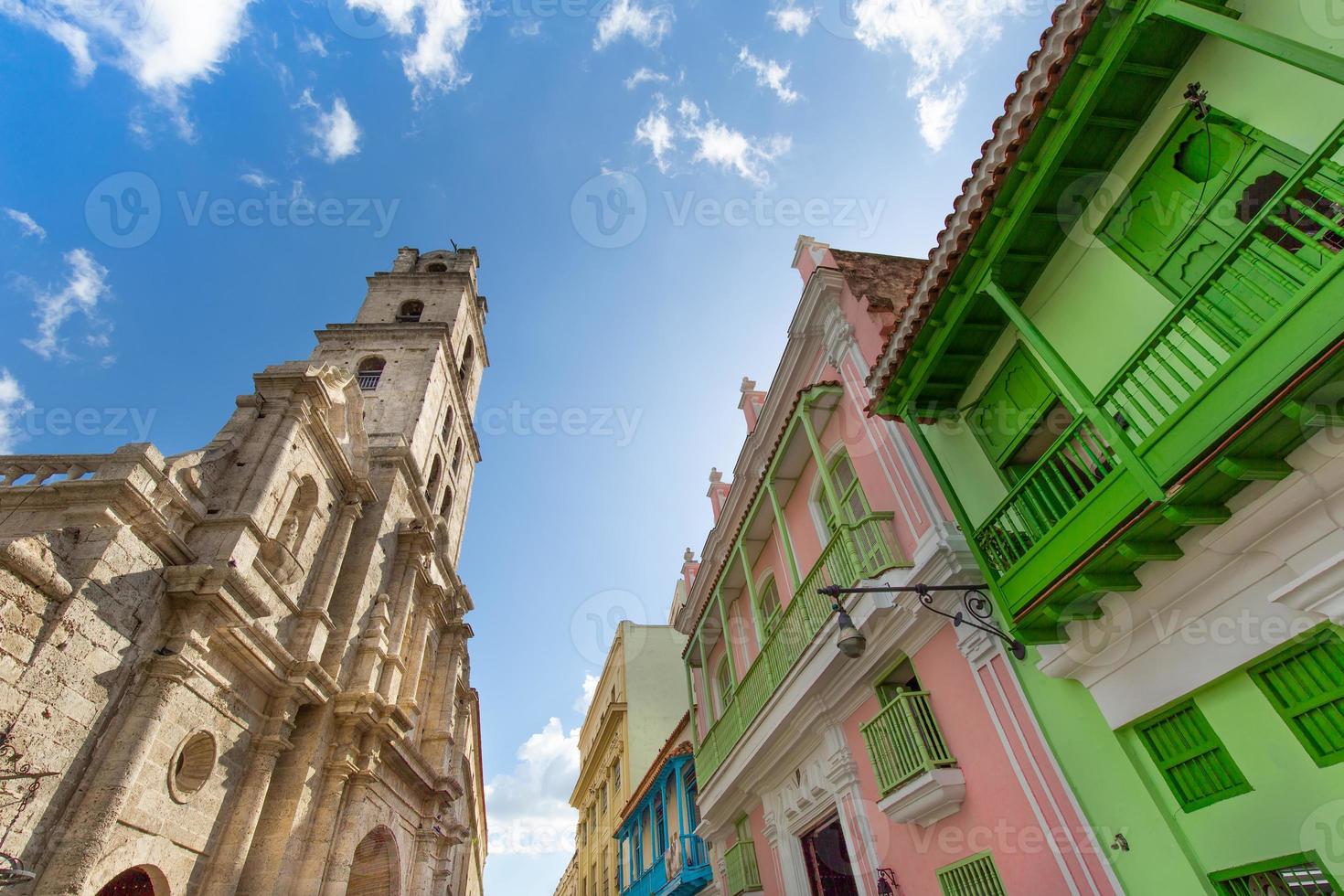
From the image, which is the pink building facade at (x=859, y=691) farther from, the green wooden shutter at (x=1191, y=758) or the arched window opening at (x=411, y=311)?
the arched window opening at (x=411, y=311)

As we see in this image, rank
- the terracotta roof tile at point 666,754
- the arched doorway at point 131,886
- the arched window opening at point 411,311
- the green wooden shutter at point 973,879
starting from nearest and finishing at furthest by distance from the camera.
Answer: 1. the green wooden shutter at point 973,879
2. the arched doorway at point 131,886
3. the terracotta roof tile at point 666,754
4. the arched window opening at point 411,311

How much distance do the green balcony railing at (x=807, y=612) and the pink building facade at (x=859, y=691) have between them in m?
0.03

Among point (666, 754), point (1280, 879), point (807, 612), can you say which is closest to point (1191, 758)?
point (1280, 879)

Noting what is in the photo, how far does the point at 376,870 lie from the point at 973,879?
43.6ft

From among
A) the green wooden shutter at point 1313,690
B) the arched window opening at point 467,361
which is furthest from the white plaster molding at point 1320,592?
the arched window opening at point 467,361

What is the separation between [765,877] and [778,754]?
2631mm

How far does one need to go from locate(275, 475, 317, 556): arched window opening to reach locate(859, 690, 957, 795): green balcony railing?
10.1m

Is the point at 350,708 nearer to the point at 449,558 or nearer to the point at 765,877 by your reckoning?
the point at 765,877

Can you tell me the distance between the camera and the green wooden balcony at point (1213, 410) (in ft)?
10.9

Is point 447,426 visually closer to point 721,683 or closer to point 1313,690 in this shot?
point 721,683

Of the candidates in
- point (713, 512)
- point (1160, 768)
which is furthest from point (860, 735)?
point (713, 512)

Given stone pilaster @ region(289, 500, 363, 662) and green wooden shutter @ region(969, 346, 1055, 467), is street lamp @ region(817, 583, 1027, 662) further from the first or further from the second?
stone pilaster @ region(289, 500, 363, 662)

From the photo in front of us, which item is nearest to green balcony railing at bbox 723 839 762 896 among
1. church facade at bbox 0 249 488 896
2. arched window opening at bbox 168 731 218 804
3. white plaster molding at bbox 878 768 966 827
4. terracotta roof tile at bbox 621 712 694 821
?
terracotta roof tile at bbox 621 712 694 821

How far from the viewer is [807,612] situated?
8367 mm
